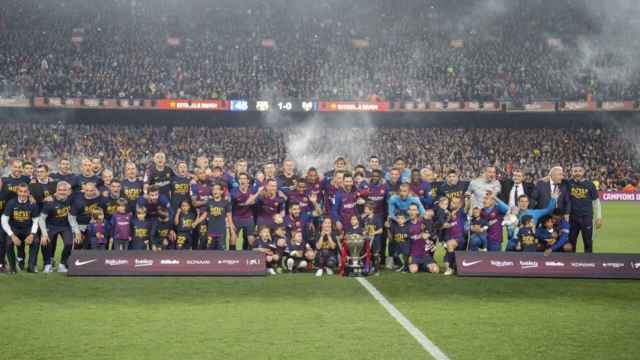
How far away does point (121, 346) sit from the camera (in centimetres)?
607

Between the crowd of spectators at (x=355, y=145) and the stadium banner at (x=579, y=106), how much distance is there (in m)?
2.37

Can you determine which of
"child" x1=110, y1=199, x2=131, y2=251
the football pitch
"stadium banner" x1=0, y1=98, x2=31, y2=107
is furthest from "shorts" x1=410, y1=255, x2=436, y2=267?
"stadium banner" x1=0, y1=98, x2=31, y2=107

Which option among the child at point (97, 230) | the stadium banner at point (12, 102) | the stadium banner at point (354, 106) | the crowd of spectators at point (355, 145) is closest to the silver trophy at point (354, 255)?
the child at point (97, 230)

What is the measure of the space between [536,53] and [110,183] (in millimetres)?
37271

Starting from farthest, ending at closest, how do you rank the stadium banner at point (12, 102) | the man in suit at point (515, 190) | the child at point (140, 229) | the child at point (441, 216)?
1. the stadium banner at point (12, 102)
2. the man in suit at point (515, 190)
3. the child at point (441, 216)
4. the child at point (140, 229)

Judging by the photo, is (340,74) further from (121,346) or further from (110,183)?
(121,346)

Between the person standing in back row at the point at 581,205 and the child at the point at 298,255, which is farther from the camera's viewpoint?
the person standing in back row at the point at 581,205

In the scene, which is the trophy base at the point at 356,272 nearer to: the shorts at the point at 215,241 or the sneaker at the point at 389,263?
the sneaker at the point at 389,263

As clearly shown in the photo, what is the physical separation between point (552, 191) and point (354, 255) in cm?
376

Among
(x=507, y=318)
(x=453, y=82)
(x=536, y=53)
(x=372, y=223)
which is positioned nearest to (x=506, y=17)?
(x=536, y=53)

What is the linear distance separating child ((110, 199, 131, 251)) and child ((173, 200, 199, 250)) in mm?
813

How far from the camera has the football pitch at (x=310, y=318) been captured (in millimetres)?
6008

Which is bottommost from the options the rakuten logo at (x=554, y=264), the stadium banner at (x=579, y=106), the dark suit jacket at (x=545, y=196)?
the rakuten logo at (x=554, y=264)

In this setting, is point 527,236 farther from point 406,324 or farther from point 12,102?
point 12,102
